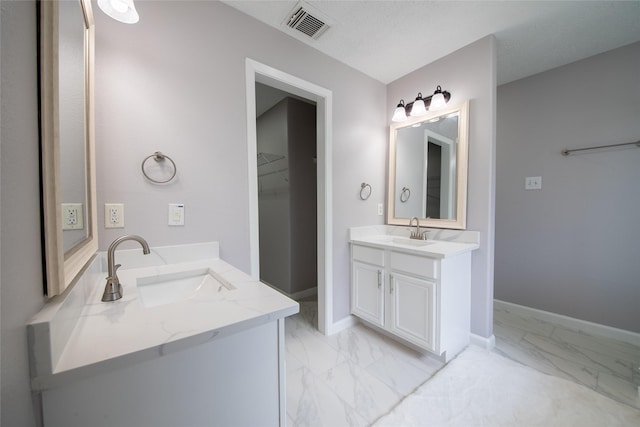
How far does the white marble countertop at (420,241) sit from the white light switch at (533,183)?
1123 millimetres

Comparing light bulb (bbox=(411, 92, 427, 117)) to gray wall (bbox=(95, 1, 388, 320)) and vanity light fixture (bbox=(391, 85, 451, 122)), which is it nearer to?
vanity light fixture (bbox=(391, 85, 451, 122))

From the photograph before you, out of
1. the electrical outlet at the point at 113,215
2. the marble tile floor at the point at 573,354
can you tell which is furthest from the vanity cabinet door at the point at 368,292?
the electrical outlet at the point at 113,215

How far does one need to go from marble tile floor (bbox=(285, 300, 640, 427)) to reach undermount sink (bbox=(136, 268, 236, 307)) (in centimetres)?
88

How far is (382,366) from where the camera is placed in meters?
1.63

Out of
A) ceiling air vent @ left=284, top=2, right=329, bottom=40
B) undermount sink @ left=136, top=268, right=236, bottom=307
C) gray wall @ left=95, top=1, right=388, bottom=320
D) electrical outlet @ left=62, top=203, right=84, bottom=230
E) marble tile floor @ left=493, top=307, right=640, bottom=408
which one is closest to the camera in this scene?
electrical outlet @ left=62, top=203, right=84, bottom=230

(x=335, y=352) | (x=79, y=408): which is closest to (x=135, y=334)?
(x=79, y=408)

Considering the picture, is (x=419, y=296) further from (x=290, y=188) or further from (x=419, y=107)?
(x=290, y=188)

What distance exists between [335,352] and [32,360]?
5.76 feet

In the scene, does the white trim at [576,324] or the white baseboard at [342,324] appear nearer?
the white trim at [576,324]

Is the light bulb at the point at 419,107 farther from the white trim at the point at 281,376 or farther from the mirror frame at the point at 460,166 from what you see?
the white trim at the point at 281,376

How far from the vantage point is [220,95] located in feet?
4.74

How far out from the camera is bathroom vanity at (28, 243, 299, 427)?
458 mm

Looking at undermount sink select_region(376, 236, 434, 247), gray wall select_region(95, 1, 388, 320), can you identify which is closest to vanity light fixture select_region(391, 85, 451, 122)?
gray wall select_region(95, 1, 388, 320)

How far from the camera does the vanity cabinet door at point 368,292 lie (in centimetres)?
193
